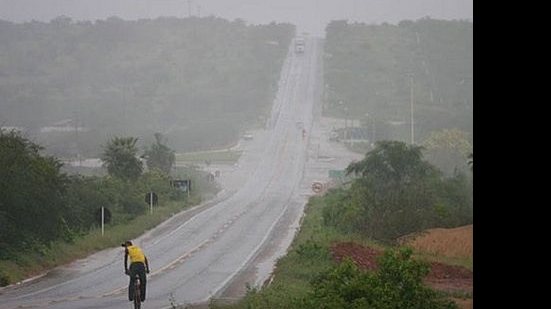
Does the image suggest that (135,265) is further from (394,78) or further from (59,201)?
(394,78)

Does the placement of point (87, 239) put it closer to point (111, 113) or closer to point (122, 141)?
point (122, 141)

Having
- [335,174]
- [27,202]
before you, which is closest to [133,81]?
[27,202]

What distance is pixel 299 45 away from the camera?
700 cm

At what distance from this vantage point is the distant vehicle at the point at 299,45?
22.3 feet

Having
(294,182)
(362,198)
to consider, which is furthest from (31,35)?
(362,198)

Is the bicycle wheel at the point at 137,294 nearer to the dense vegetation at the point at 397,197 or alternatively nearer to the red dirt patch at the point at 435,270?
the red dirt patch at the point at 435,270

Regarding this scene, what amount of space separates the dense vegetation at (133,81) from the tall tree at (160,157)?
108 mm

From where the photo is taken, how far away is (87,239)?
17.6ft

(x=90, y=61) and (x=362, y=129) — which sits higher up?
(x=90, y=61)

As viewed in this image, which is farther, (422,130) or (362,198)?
(422,130)

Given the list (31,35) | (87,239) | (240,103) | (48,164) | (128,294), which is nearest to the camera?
(128,294)

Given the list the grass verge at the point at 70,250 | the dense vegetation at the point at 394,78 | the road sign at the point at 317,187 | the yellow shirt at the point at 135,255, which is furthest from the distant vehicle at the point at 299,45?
the yellow shirt at the point at 135,255

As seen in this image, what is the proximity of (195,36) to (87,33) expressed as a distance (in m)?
0.88

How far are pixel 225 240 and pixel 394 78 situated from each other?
2235mm
